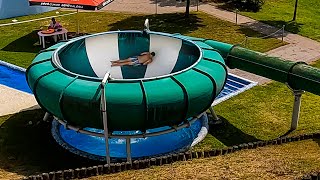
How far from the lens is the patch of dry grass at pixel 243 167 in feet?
41.3

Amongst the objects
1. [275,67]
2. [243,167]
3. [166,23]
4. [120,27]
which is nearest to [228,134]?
[275,67]

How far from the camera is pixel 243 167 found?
13.0 metres

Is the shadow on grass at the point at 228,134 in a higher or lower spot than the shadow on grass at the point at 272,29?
lower

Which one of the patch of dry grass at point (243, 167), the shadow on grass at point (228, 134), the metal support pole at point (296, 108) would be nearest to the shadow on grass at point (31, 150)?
the shadow on grass at point (228, 134)

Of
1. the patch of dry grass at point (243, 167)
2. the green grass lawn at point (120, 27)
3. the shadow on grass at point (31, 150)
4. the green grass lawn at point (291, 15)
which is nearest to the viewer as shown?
the patch of dry grass at point (243, 167)

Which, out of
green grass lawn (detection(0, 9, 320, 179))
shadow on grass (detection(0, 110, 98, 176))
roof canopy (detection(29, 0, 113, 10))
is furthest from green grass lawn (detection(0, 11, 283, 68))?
shadow on grass (detection(0, 110, 98, 176))

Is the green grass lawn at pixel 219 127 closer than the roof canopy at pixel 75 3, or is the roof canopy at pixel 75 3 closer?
the green grass lawn at pixel 219 127

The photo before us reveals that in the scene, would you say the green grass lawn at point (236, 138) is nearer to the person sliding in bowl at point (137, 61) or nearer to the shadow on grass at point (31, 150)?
the shadow on grass at point (31, 150)

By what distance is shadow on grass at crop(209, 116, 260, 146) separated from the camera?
65.0 ft

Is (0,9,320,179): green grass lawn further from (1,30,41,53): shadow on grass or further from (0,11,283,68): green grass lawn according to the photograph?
(0,11,283,68): green grass lawn

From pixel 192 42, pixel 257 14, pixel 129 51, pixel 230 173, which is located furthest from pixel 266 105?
pixel 257 14

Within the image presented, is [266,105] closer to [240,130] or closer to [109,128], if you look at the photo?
[240,130]

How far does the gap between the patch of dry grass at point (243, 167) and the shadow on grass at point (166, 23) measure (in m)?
18.9

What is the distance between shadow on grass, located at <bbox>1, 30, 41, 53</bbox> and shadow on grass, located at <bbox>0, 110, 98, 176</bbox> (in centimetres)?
867
